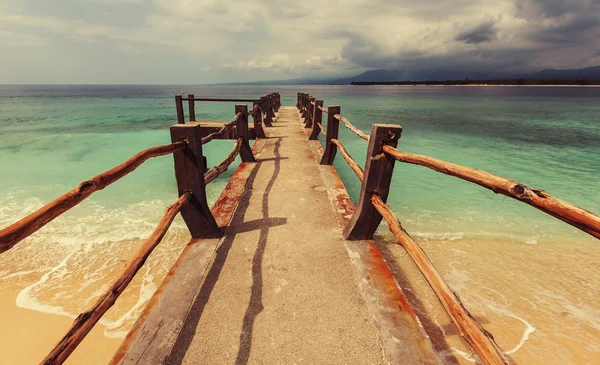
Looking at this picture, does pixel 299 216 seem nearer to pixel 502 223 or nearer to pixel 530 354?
pixel 530 354

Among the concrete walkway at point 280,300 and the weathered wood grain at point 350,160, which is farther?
the weathered wood grain at point 350,160

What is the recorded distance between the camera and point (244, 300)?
238 centimetres

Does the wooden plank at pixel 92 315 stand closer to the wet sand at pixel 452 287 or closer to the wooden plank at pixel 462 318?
the wet sand at pixel 452 287

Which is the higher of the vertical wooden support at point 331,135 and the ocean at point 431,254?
the vertical wooden support at point 331,135

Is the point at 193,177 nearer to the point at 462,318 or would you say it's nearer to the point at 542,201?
the point at 462,318

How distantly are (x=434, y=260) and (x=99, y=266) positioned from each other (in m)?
5.19

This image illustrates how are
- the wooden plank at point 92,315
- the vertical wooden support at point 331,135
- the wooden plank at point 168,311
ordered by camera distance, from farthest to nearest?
the vertical wooden support at point 331,135 → the wooden plank at point 168,311 → the wooden plank at point 92,315

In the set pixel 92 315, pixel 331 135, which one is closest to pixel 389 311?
pixel 92 315

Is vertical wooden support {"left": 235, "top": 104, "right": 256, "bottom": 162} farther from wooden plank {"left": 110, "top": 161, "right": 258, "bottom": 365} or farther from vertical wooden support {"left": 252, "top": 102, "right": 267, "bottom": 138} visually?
wooden plank {"left": 110, "top": 161, "right": 258, "bottom": 365}

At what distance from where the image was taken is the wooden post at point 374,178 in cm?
284

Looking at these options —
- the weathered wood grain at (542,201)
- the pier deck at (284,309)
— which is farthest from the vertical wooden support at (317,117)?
the weathered wood grain at (542,201)

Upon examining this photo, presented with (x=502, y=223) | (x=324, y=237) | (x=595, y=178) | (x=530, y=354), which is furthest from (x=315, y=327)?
(x=595, y=178)

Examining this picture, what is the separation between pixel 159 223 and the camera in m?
2.35

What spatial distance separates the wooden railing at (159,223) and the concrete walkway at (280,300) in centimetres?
53
